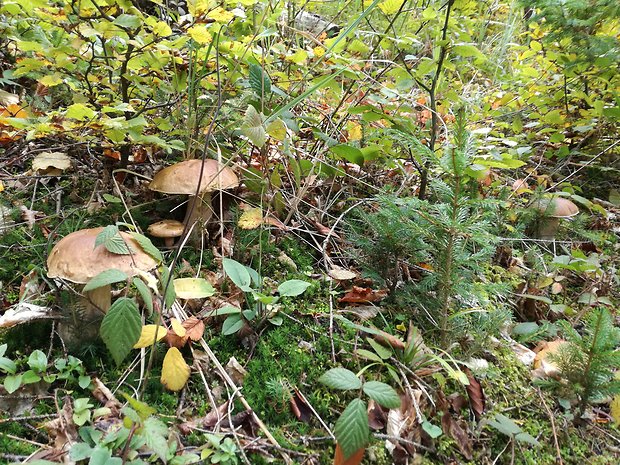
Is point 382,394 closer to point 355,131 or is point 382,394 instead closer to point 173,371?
point 173,371

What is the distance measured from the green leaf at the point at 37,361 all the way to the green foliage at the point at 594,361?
1.97 metres

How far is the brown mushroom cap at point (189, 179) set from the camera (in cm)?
194

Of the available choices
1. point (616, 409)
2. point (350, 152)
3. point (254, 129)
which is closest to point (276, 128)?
point (254, 129)

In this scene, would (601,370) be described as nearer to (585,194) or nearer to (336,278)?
(336,278)

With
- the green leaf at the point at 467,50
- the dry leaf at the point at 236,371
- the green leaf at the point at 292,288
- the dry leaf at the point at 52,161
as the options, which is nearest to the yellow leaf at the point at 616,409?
the green leaf at the point at 292,288

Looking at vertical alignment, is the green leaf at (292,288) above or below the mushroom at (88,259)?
below

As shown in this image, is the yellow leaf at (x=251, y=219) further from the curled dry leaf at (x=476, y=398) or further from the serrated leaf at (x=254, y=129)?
the curled dry leaf at (x=476, y=398)

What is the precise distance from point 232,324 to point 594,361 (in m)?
1.41

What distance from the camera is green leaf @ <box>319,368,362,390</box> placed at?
1.32m

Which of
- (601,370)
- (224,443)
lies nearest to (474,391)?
(601,370)

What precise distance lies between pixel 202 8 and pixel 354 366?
1.70 metres

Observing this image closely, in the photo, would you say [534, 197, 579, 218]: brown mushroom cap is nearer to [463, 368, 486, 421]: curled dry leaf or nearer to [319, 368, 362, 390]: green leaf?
[463, 368, 486, 421]: curled dry leaf

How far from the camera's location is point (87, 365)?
151 centimetres

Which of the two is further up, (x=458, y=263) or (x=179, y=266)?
(x=458, y=263)
